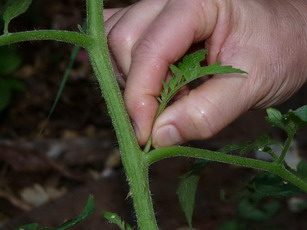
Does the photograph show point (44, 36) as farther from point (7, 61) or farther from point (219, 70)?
point (7, 61)

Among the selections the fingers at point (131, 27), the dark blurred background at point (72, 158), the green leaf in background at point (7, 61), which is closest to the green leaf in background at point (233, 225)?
the dark blurred background at point (72, 158)

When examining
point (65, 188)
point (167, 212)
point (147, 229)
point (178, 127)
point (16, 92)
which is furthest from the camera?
point (16, 92)

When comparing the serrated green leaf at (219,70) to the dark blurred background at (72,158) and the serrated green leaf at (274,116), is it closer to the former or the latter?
the serrated green leaf at (274,116)

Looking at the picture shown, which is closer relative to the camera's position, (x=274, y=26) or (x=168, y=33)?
(x=168, y=33)

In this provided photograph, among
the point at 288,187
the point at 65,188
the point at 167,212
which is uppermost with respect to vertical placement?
the point at 288,187

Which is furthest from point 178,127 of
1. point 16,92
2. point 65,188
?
point 16,92

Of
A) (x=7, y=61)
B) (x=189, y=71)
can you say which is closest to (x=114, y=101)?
(x=189, y=71)

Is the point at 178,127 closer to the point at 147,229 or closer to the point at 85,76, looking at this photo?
the point at 147,229
